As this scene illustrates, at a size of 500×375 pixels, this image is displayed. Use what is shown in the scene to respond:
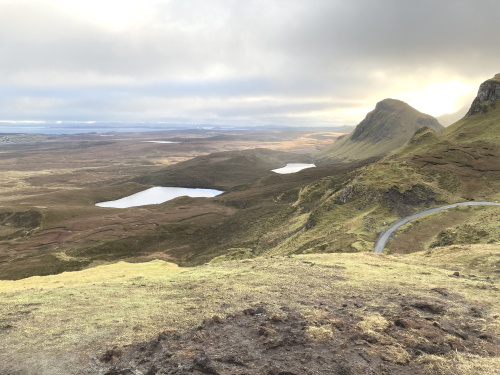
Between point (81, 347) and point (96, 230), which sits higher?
point (81, 347)

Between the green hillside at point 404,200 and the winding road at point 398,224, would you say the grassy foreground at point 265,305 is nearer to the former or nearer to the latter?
the winding road at point 398,224

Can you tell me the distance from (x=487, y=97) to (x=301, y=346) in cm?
17784

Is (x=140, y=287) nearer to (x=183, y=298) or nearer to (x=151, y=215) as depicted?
(x=183, y=298)

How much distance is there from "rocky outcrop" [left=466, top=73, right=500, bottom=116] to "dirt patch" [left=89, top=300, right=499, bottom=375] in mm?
162712

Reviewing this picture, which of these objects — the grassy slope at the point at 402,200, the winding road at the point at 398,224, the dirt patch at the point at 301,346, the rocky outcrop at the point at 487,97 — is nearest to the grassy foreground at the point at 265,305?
the dirt patch at the point at 301,346

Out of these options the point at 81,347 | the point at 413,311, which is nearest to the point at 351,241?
the point at 413,311

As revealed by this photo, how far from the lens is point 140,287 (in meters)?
27.8

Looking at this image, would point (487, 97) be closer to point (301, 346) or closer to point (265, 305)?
point (265, 305)

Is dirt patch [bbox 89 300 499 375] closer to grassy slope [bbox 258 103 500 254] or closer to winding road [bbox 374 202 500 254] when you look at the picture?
winding road [bbox 374 202 500 254]

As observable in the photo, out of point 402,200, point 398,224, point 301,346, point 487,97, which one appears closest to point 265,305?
point 301,346

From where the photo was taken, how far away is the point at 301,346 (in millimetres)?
15242

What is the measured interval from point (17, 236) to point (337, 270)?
119224 millimetres

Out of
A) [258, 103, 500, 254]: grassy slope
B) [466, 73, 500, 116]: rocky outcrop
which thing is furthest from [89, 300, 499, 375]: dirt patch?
[466, 73, 500, 116]: rocky outcrop

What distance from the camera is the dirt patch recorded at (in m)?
13.5
